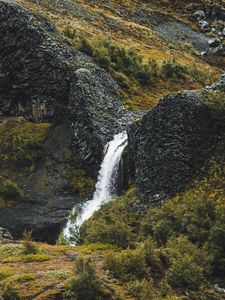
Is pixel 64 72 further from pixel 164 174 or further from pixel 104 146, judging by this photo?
pixel 164 174

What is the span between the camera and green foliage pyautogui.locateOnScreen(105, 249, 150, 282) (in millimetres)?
21062

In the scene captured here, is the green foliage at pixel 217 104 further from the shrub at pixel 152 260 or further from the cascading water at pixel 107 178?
the shrub at pixel 152 260

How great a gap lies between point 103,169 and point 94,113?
7884 mm

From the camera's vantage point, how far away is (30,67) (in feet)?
208

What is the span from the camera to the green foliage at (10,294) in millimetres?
17406

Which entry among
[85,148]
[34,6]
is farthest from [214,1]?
[85,148]

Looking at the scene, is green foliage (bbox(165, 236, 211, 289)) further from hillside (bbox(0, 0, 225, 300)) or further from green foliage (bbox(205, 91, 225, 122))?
green foliage (bbox(205, 91, 225, 122))

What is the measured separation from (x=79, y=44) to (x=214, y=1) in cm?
9257

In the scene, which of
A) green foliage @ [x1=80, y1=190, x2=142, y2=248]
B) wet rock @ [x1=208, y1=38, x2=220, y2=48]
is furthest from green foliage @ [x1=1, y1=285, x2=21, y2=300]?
wet rock @ [x1=208, y1=38, x2=220, y2=48]

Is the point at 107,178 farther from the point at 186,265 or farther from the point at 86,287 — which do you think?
the point at 86,287

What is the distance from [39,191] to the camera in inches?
2048

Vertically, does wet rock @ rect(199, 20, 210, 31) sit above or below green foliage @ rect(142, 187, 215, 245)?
above

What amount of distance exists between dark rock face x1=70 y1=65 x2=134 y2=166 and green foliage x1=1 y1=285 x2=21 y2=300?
118 ft

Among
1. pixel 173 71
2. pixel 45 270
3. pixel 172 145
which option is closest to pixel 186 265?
pixel 45 270
